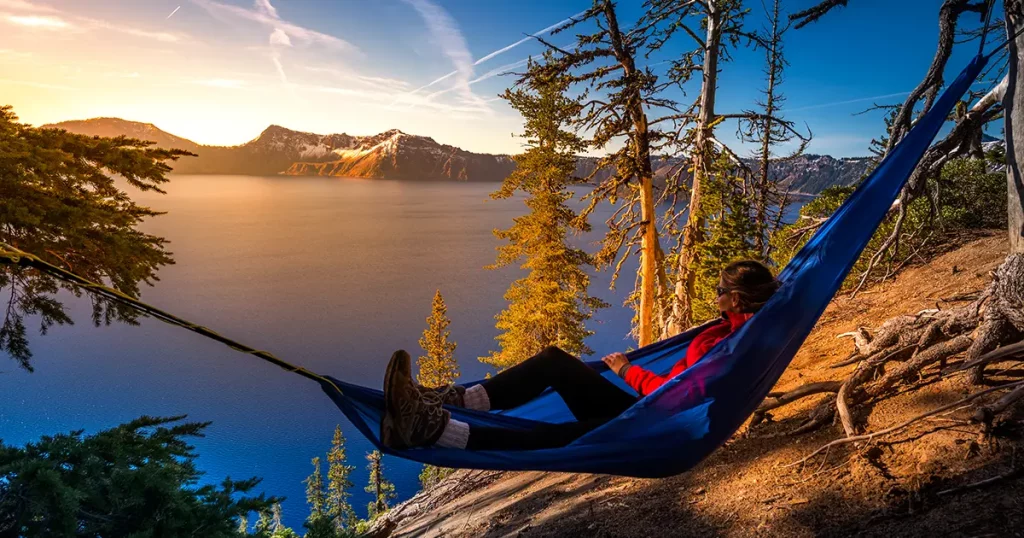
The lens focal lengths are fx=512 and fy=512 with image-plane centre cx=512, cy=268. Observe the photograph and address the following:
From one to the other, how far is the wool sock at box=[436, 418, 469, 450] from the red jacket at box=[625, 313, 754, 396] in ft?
2.53

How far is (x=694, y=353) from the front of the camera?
7.66 feet

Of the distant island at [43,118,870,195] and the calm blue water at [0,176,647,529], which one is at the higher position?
the distant island at [43,118,870,195]

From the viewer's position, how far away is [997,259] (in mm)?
4359

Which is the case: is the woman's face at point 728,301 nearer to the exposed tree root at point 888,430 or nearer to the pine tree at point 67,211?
the exposed tree root at point 888,430

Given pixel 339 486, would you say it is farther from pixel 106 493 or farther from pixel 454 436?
pixel 454 436

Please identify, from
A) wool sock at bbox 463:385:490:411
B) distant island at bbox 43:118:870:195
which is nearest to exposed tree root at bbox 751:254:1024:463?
wool sock at bbox 463:385:490:411

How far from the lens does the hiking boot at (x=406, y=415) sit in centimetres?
201

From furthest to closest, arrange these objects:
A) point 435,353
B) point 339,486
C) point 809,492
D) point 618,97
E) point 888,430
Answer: point 339,486 → point 435,353 → point 618,97 → point 809,492 → point 888,430

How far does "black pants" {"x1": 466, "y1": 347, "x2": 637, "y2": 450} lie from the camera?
2.11 metres

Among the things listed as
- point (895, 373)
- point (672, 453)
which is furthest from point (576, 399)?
point (895, 373)

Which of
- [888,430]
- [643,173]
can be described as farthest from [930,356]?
[643,173]

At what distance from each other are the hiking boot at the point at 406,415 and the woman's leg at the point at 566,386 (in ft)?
1.40

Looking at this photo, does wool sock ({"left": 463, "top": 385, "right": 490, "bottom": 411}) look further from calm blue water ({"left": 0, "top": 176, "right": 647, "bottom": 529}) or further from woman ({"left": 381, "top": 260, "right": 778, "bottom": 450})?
calm blue water ({"left": 0, "top": 176, "right": 647, "bottom": 529})

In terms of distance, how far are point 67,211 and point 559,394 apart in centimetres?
539
